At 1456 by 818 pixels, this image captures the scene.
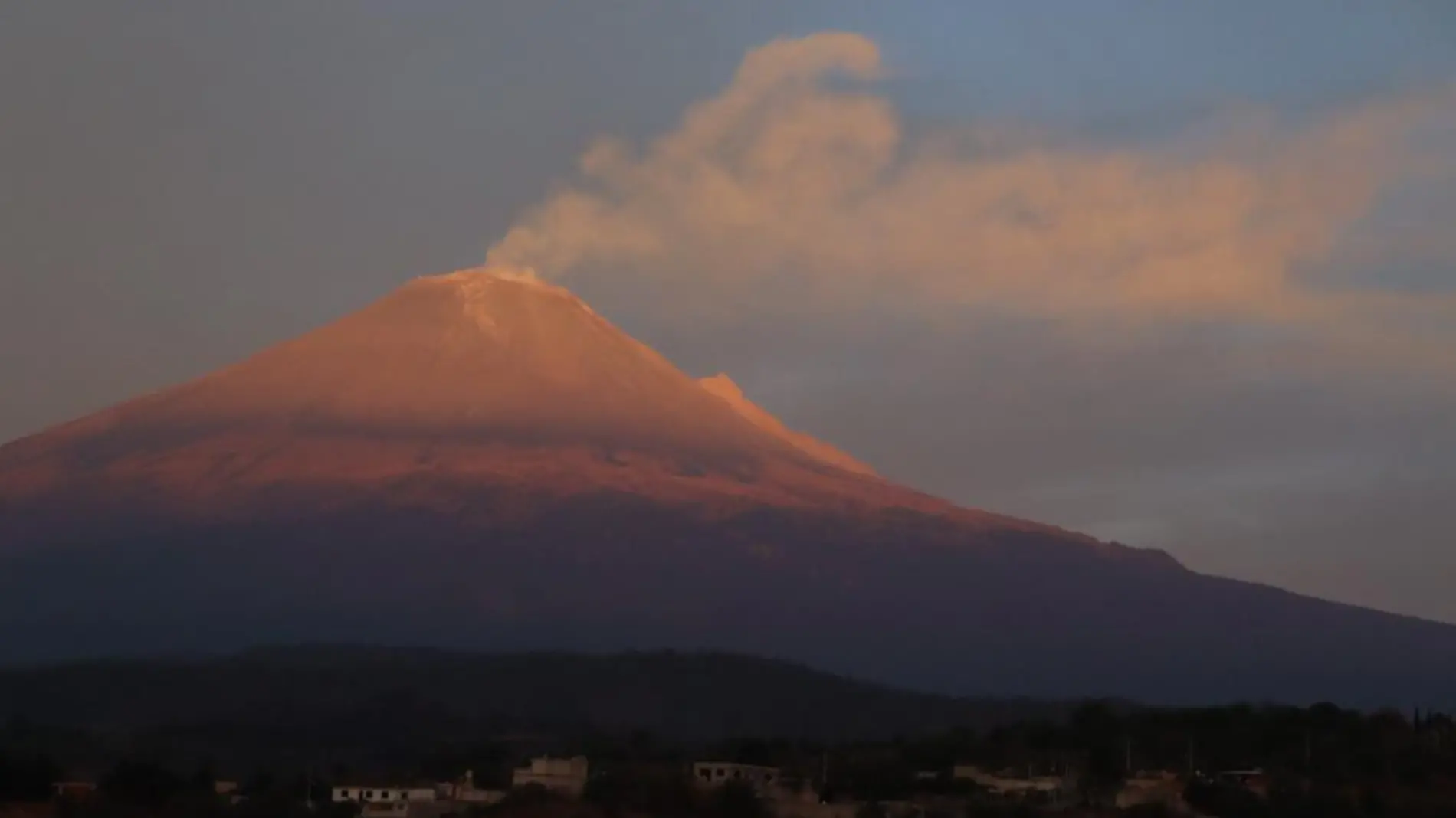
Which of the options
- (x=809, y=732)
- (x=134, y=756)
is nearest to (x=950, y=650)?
(x=809, y=732)

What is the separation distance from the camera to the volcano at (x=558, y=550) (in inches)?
4729

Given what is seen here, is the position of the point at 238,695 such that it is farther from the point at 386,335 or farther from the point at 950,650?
the point at 386,335

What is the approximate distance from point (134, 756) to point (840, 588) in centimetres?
5940

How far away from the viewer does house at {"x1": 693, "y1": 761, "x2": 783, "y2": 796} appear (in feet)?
189

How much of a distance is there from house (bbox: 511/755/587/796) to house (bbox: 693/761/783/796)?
2.47 metres

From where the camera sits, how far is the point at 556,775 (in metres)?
59.8

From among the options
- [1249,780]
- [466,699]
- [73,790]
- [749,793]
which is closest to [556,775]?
[749,793]

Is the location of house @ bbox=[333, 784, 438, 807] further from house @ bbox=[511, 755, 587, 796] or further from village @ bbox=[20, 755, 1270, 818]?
house @ bbox=[511, 755, 587, 796]

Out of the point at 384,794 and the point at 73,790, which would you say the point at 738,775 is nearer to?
the point at 384,794

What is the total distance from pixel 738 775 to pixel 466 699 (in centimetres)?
3884

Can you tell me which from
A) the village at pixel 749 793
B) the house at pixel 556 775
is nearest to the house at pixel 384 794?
the village at pixel 749 793

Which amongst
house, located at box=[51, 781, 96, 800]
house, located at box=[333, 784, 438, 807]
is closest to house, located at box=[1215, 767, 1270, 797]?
house, located at box=[333, 784, 438, 807]

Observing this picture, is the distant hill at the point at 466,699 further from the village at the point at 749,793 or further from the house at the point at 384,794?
the house at the point at 384,794

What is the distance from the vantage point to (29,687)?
98.2 m
